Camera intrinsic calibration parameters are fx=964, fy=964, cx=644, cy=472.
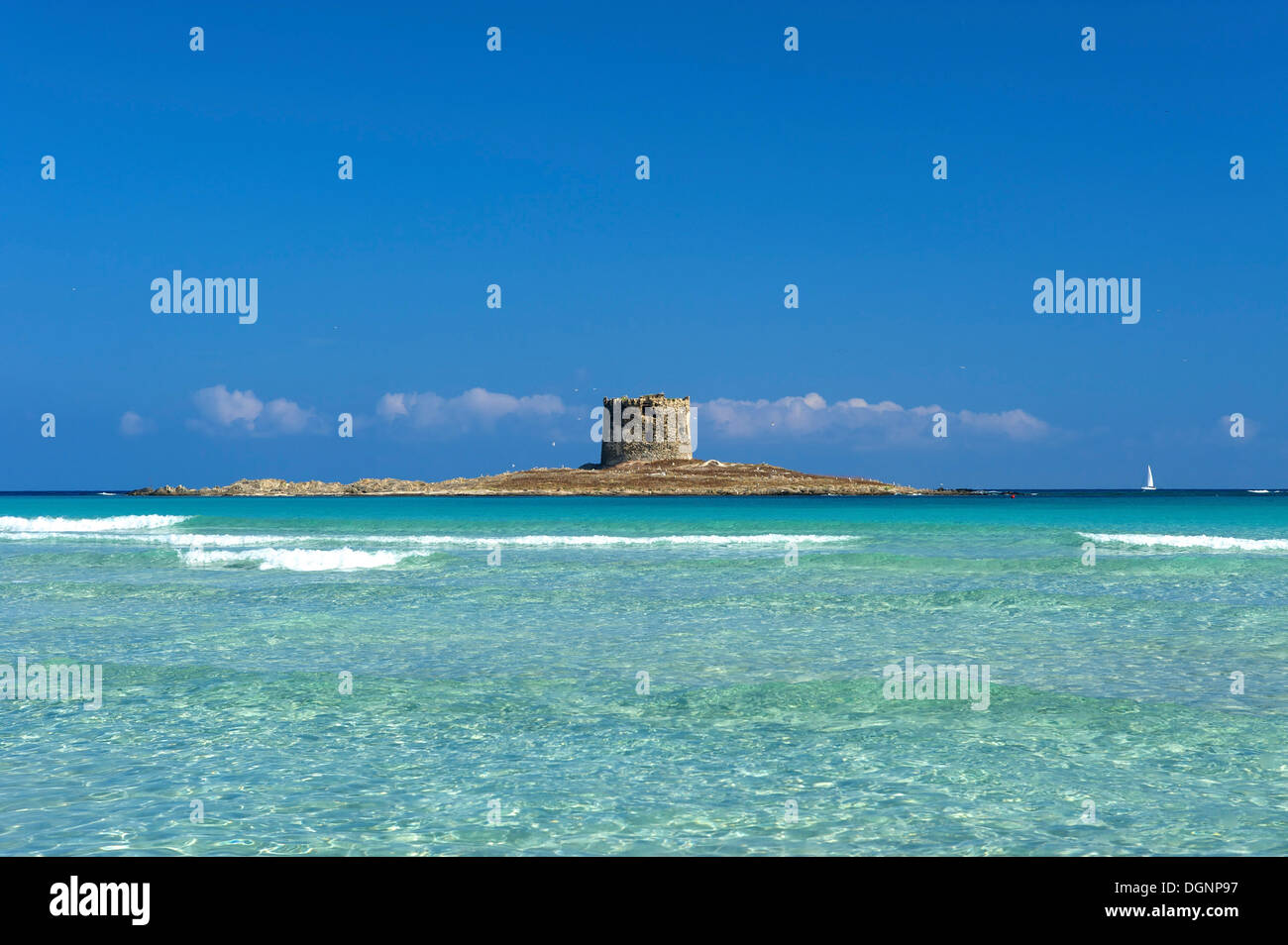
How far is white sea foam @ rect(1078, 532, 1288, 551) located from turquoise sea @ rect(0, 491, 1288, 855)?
14.0 m

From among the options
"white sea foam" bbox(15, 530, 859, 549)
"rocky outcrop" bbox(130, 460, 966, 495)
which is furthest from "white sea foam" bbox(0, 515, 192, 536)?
"rocky outcrop" bbox(130, 460, 966, 495)

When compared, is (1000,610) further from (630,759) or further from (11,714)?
(11,714)

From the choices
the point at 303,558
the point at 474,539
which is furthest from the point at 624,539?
the point at 303,558

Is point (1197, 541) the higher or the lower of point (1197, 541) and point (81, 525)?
the lower

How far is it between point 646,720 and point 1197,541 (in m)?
34.7

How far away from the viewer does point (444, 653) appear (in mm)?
12859

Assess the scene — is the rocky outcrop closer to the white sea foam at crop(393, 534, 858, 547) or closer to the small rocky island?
the small rocky island

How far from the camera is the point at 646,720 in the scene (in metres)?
9.14
